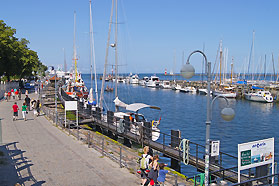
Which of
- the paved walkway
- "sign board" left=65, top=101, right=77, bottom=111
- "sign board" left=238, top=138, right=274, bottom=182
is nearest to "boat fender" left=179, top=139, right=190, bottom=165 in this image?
the paved walkway

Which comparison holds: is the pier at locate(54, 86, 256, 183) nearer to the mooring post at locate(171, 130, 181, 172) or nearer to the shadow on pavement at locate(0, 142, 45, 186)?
the mooring post at locate(171, 130, 181, 172)

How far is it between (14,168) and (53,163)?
1.80 metres

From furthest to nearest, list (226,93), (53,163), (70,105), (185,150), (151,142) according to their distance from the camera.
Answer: (226,93) < (70,105) < (151,142) < (185,150) < (53,163)

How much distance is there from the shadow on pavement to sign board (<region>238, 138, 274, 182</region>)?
25.9 ft

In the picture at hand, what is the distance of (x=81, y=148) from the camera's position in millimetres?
17672

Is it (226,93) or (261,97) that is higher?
(226,93)

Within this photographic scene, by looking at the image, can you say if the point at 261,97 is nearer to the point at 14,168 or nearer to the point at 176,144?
the point at 176,144

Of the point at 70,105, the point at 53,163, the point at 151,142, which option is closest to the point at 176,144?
the point at 151,142

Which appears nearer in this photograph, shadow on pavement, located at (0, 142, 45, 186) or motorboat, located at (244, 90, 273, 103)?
shadow on pavement, located at (0, 142, 45, 186)

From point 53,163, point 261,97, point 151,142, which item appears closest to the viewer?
point 53,163

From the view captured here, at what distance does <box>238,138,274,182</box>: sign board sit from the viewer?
11188 mm

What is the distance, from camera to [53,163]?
14.6 m

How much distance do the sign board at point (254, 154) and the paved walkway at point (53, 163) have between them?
14.0 ft

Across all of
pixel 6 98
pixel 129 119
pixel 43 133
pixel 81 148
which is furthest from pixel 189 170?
pixel 6 98
